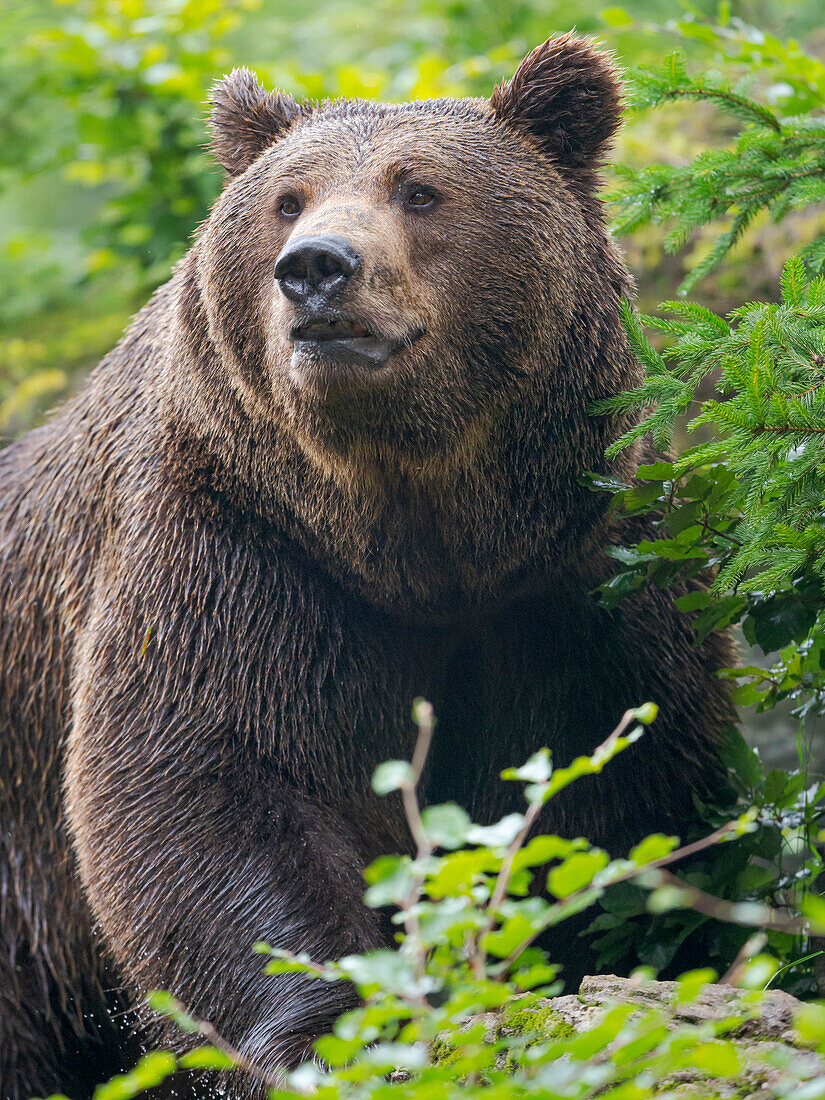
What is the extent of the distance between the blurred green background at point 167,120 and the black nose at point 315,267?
11.3ft

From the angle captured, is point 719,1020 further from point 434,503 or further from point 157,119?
point 157,119

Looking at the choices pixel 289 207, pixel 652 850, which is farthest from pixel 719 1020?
pixel 289 207

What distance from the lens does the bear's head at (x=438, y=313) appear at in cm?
386

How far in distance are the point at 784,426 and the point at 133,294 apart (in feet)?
25.9

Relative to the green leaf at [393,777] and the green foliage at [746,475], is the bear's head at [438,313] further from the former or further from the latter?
the green leaf at [393,777]

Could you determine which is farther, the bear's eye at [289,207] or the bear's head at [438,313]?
the bear's eye at [289,207]

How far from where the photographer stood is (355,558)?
4.18m

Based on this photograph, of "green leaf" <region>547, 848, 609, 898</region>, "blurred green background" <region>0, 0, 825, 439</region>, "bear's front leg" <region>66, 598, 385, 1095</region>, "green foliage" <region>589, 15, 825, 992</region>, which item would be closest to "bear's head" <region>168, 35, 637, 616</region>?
"green foliage" <region>589, 15, 825, 992</region>

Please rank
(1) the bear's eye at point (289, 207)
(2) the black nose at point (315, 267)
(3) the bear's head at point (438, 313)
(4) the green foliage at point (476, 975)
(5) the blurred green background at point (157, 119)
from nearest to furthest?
(4) the green foliage at point (476, 975) < (2) the black nose at point (315, 267) < (3) the bear's head at point (438, 313) < (1) the bear's eye at point (289, 207) < (5) the blurred green background at point (157, 119)

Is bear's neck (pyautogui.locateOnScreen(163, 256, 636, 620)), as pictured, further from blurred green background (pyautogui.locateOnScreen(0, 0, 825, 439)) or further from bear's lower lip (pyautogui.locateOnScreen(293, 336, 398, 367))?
blurred green background (pyautogui.locateOnScreen(0, 0, 825, 439))

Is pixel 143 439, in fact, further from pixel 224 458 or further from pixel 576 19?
pixel 576 19

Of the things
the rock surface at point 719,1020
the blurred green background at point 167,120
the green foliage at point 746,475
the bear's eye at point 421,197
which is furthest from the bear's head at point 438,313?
the blurred green background at point 167,120

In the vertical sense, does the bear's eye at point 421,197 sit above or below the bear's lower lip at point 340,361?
above

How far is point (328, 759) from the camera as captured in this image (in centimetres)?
421
